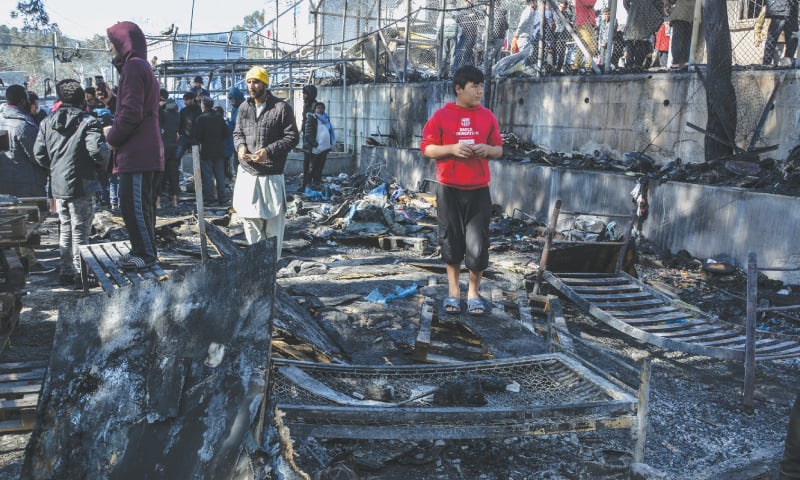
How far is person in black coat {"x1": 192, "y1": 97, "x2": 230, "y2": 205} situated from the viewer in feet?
37.3

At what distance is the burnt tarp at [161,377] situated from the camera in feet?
7.45

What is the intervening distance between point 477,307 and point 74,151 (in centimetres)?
390

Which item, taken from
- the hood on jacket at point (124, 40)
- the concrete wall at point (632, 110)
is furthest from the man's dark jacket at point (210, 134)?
the hood on jacket at point (124, 40)

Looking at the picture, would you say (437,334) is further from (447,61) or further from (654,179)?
(447,61)

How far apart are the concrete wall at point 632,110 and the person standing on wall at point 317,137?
2639mm

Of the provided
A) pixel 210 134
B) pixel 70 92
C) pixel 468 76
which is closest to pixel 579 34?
pixel 210 134

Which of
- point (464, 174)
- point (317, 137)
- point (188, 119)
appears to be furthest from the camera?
point (317, 137)

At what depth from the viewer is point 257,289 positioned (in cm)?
250

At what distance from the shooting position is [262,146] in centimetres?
588

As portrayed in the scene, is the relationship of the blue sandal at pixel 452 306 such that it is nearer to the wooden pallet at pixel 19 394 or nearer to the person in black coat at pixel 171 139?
the wooden pallet at pixel 19 394

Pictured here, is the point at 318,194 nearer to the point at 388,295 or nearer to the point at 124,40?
the point at 388,295

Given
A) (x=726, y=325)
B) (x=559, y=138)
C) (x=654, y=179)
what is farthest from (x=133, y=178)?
(x=559, y=138)

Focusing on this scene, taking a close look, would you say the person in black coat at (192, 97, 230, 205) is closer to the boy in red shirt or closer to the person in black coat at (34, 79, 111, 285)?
the person in black coat at (34, 79, 111, 285)

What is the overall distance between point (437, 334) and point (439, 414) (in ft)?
5.63
